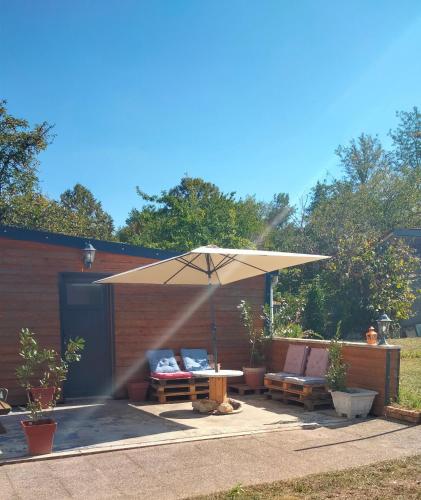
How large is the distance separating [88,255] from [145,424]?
10.2 feet

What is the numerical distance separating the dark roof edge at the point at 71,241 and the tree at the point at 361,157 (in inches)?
1133

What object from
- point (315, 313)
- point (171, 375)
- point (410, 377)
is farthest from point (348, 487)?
point (315, 313)

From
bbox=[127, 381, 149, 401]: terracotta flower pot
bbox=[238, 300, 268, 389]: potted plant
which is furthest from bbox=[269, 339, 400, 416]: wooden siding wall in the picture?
bbox=[127, 381, 149, 401]: terracotta flower pot

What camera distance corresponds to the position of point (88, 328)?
9320 millimetres

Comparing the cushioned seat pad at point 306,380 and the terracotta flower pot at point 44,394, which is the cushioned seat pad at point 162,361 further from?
the cushioned seat pad at point 306,380

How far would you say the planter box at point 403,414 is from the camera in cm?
684

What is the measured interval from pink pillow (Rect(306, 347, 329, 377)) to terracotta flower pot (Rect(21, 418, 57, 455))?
437 centimetres

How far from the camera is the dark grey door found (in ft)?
30.0

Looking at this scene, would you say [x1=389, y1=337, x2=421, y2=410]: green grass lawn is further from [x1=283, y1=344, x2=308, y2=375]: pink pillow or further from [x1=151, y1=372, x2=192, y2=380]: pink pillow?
[x1=151, y1=372, x2=192, y2=380]: pink pillow

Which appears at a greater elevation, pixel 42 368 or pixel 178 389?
pixel 42 368

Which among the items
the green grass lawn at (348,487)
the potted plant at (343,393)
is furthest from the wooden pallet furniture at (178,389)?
the green grass lawn at (348,487)

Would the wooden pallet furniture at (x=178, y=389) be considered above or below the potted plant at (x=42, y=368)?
below

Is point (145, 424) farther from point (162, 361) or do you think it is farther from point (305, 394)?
point (305, 394)

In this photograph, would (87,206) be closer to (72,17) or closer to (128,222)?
(128,222)
